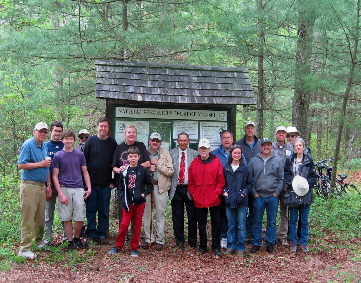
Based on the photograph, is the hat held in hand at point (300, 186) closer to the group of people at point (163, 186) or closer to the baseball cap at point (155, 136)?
the group of people at point (163, 186)

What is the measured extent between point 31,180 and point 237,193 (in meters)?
3.32

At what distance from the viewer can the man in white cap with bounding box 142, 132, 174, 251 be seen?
6203mm

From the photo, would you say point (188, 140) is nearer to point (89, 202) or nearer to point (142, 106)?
point (142, 106)

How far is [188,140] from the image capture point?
648cm

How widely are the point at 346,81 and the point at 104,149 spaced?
5722 millimetres

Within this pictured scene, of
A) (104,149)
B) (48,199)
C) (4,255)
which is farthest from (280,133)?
(4,255)

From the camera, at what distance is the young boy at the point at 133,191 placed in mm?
5848

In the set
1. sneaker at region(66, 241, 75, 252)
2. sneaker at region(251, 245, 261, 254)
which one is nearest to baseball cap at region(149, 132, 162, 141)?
sneaker at region(66, 241, 75, 252)

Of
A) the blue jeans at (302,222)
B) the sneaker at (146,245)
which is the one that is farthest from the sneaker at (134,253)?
the blue jeans at (302,222)

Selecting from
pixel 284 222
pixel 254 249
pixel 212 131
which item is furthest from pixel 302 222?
pixel 212 131

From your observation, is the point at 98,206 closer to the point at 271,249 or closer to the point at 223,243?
the point at 223,243

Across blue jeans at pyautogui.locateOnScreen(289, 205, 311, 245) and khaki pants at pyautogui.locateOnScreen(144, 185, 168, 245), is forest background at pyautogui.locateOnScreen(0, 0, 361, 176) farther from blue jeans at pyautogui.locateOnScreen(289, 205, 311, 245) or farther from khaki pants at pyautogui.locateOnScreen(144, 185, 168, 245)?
khaki pants at pyautogui.locateOnScreen(144, 185, 168, 245)

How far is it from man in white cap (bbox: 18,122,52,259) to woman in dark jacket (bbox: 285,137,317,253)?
407 cm

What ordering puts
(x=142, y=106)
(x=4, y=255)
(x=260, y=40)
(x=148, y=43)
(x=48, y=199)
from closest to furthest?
(x=4, y=255)
(x=48, y=199)
(x=142, y=106)
(x=148, y=43)
(x=260, y=40)
